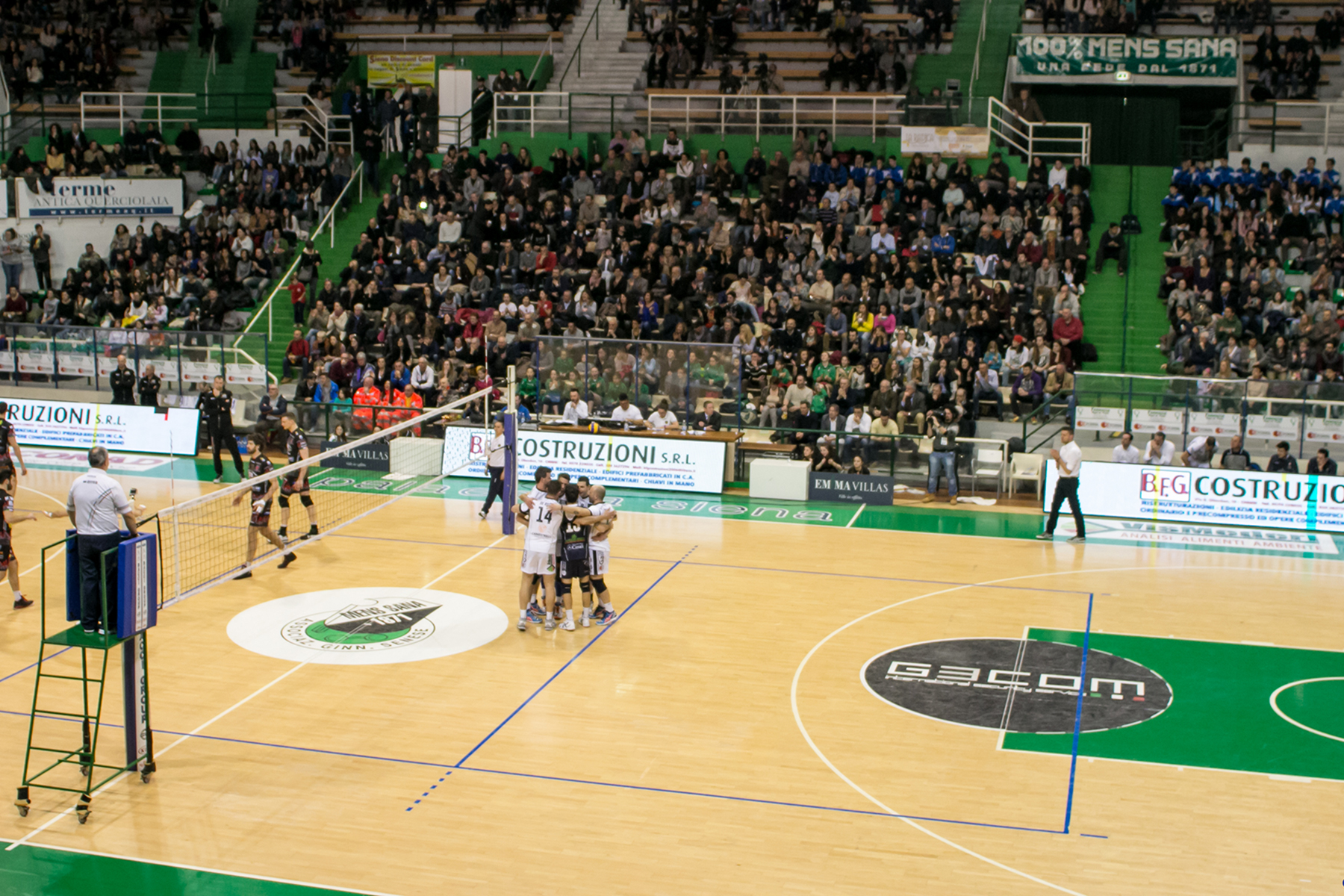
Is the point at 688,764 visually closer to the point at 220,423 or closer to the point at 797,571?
the point at 797,571

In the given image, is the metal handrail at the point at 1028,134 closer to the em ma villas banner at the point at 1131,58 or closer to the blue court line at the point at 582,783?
the em ma villas banner at the point at 1131,58

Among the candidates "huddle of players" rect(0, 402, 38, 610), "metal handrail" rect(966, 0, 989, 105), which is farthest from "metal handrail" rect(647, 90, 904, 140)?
"huddle of players" rect(0, 402, 38, 610)

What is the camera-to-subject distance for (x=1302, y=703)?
1534 centimetres

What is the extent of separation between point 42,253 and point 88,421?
28.4 ft

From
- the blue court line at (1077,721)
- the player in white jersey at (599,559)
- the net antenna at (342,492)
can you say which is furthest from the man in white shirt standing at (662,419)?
the blue court line at (1077,721)

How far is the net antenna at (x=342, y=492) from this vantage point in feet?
66.9

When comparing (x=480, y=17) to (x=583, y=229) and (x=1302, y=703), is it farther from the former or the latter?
(x=1302, y=703)

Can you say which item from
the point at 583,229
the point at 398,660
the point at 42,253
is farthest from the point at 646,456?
the point at 42,253

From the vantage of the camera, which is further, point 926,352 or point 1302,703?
point 926,352

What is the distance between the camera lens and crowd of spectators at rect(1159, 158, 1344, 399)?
26.5 meters

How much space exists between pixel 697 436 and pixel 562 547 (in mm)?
Answer: 9532

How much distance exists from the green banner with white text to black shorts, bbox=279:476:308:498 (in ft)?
79.1

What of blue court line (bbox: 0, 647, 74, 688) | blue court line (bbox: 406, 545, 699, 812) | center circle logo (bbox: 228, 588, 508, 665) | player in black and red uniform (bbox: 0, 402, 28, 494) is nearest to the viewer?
blue court line (bbox: 406, 545, 699, 812)

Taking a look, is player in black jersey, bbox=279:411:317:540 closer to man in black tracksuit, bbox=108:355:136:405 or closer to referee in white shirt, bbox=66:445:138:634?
referee in white shirt, bbox=66:445:138:634
